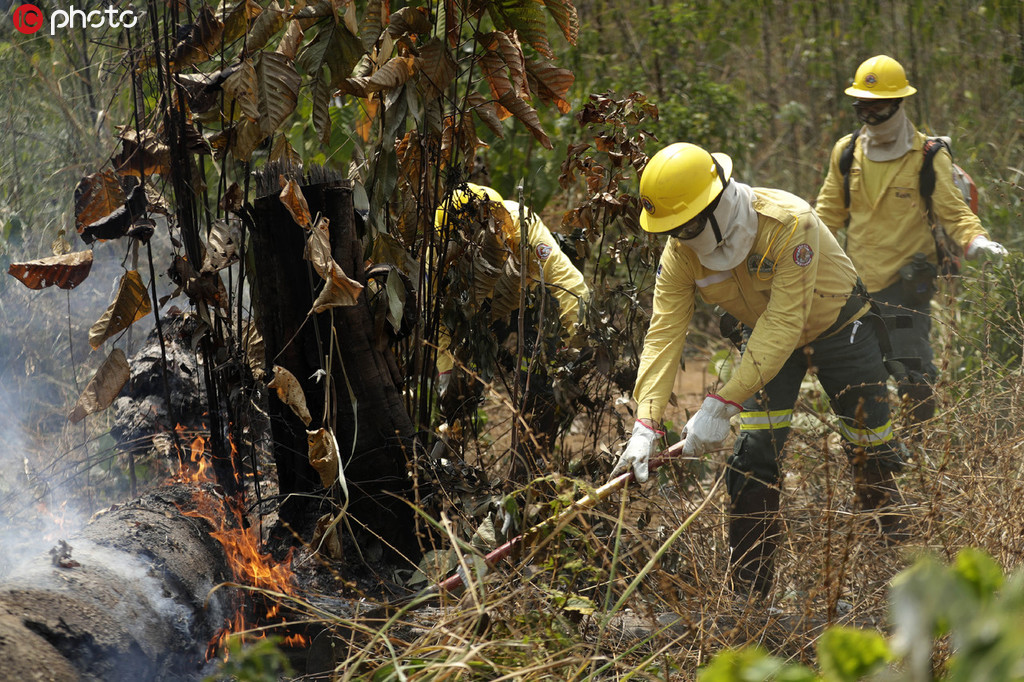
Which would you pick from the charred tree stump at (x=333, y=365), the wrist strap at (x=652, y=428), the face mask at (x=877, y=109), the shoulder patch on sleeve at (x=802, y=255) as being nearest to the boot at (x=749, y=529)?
the wrist strap at (x=652, y=428)

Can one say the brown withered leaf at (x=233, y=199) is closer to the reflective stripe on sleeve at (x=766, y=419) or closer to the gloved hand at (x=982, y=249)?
the reflective stripe on sleeve at (x=766, y=419)

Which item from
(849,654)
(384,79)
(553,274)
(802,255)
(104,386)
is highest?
(384,79)

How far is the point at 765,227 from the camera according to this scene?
3.17m

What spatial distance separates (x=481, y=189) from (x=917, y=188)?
2.47 m

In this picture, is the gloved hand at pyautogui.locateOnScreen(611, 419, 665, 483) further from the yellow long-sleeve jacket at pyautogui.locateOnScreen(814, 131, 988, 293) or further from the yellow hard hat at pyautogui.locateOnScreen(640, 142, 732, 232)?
the yellow long-sleeve jacket at pyautogui.locateOnScreen(814, 131, 988, 293)

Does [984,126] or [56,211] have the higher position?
[56,211]

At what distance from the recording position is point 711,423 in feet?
10.2

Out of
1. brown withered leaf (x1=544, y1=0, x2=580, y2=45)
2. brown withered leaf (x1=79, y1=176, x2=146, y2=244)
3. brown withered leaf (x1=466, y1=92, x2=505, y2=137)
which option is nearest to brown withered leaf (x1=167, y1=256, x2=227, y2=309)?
brown withered leaf (x1=79, y1=176, x2=146, y2=244)

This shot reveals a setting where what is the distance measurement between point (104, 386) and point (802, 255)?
2.34m

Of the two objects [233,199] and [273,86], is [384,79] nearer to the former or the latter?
[273,86]

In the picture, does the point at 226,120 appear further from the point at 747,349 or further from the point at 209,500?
the point at 747,349

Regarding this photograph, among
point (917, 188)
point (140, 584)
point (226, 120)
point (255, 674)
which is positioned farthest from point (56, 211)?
point (917, 188)

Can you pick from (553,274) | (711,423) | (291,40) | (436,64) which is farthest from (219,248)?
(711,423)

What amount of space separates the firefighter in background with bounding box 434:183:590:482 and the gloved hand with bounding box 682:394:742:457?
51 cm
